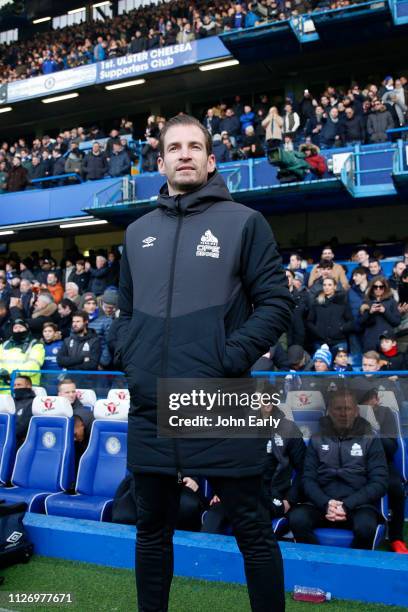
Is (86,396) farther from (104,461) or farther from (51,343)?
(51,343)

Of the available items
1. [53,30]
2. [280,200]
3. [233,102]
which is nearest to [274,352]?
[280,200]

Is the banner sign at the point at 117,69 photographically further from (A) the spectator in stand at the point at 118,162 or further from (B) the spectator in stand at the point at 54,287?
(B) the spectator in stand at the point at 54,287

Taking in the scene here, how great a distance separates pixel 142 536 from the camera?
2.01 metres

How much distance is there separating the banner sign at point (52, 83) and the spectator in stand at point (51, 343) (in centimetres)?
1119

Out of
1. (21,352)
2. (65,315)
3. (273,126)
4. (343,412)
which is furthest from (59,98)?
(343,412)

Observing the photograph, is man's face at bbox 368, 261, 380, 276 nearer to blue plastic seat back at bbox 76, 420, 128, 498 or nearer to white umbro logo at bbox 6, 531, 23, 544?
blue plastic seat back at bbox 76, 420, 128, 498

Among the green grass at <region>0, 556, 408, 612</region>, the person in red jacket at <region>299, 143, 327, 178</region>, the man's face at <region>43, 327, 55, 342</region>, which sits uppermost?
the person in red jacket at <region>299, 143, 327, 178</region>

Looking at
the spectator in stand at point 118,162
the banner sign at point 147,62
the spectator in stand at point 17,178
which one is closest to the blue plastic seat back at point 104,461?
the spectator in stand at point 118,162

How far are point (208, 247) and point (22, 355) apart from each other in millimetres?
7056

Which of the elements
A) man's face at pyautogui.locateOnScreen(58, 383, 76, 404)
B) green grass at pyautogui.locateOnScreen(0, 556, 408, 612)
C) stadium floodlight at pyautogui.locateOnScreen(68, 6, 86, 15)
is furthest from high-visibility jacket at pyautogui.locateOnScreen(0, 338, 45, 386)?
stadium floodlight at pyautogui.locateOnScreen(68, 6, 86, 15)

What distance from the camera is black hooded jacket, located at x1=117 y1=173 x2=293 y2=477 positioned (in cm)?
188

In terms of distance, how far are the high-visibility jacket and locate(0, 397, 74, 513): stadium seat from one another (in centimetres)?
286

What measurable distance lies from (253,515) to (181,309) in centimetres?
69

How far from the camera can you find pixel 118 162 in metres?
14.3
